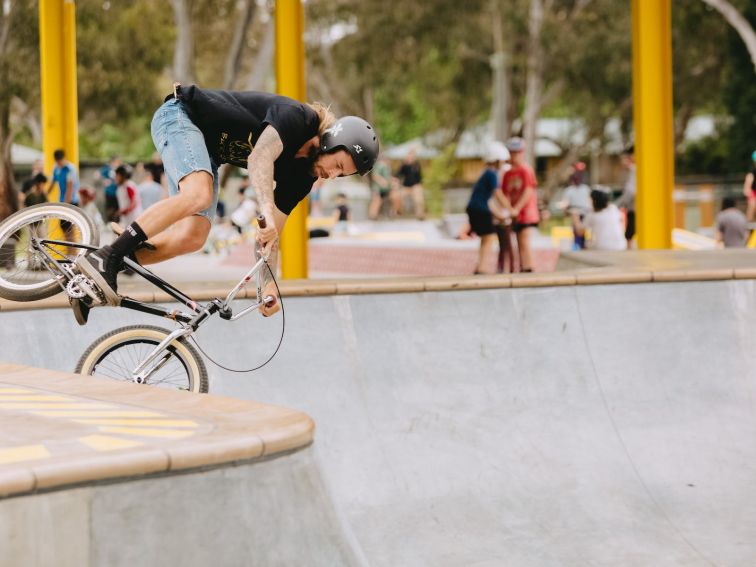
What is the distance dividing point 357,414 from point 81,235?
1973 millimetres

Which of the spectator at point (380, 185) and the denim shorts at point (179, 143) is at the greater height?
the spectator at point (380, 185)

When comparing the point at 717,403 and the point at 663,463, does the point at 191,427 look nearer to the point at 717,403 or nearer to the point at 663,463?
the point at 663,463

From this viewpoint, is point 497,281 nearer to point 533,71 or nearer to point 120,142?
point 533,71

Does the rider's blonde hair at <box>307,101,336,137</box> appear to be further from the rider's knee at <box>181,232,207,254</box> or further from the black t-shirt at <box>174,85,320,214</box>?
the rider's knee at <box>181,232,207,254</box>

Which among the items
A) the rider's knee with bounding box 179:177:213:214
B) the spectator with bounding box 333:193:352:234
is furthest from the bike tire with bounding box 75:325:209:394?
Result: the spectator with bounding box 333:193:352:234

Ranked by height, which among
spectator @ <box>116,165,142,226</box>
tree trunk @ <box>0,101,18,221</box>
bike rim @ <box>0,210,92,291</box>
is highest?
tree trunk @ <box>0,101,18,221</box>

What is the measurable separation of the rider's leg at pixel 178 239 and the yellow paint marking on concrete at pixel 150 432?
1945 millimetres

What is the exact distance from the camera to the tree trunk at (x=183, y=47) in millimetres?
27078

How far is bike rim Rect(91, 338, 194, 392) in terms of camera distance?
5.64 meters

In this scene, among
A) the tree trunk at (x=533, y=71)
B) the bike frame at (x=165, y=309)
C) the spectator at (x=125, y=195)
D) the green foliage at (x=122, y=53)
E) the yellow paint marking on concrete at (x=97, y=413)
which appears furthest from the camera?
the tree trunk at (x=533, y=71)

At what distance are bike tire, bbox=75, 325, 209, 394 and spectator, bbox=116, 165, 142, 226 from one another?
10490 mm

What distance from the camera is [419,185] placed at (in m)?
31.0

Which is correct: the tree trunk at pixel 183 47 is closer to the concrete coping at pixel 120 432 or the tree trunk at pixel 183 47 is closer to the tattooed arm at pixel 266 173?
the tattooed arm at pixel 266 173

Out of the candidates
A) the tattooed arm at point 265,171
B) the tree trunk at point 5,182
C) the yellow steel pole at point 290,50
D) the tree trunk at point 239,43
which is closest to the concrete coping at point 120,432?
the tattooed arm at point 265,171
